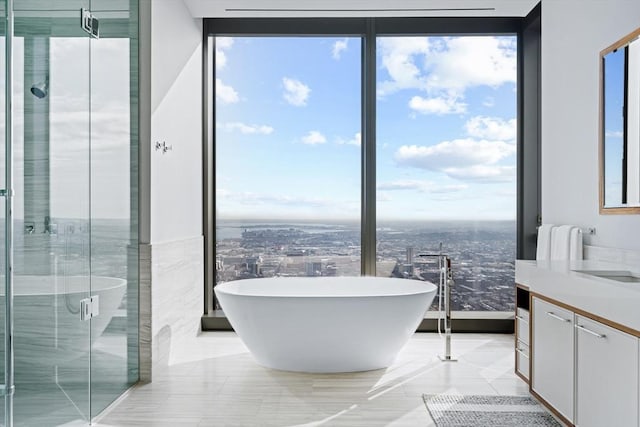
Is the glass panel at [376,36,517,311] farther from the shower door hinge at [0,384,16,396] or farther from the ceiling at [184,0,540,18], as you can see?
the shower door hinge at [0,384,16,396]

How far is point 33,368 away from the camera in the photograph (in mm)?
2375

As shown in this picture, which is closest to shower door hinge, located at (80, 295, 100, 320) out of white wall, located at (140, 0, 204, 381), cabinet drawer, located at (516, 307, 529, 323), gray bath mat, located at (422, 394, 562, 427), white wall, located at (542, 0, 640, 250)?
white wall, located at (140, 0, 204, 381)

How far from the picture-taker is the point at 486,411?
306 centimetres

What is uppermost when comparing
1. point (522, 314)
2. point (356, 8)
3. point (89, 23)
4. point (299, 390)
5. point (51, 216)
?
point (356, 8)

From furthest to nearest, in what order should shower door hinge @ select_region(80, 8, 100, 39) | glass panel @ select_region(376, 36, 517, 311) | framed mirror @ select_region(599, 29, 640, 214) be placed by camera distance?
glass panel @ select_region(376, 36, 517, 311)
framed mirror @ select_region(599, 29, 640, 214)
shower door hinge @ select_region(80, 8, 100, 39)

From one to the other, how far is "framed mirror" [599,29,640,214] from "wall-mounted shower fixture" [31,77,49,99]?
116 inches

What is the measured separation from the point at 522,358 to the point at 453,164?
211cm

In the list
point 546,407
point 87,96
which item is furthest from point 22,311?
point 546,407

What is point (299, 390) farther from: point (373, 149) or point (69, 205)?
point (373, 149)

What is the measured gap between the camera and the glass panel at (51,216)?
227cm

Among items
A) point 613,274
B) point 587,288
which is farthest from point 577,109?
point 587,288

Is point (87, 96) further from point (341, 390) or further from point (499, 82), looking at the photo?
point (499, 82)

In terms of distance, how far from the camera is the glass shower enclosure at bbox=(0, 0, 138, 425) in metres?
2.23

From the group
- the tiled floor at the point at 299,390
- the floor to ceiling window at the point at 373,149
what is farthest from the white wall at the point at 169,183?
the floor to ceiling window at the point at 373,149
